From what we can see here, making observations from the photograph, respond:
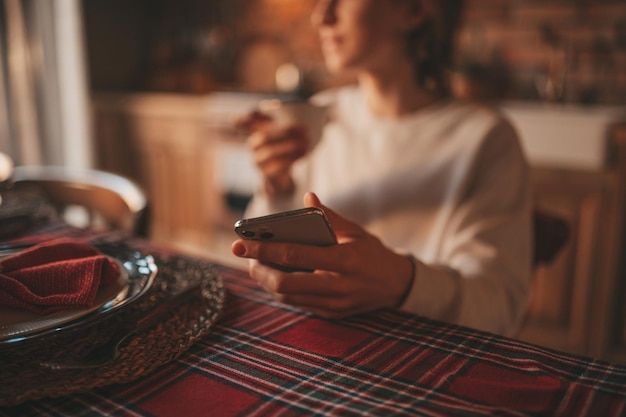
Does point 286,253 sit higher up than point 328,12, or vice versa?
point 328,12

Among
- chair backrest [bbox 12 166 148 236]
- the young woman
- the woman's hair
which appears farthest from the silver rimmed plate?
the woman's hair

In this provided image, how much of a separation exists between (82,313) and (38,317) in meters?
0.04

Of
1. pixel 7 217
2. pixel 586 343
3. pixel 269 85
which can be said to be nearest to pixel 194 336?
pixel 7 217

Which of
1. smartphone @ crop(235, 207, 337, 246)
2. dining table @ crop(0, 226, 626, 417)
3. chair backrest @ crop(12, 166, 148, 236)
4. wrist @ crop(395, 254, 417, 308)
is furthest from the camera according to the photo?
chair backrest @ crop(12, 166, 148, 236)

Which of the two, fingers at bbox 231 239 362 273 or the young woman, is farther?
the young woman

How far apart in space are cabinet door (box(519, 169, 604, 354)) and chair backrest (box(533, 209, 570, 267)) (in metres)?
0.89

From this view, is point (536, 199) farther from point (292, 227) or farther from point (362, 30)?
point (292, 227)

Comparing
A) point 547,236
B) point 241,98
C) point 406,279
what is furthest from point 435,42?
point 241,98

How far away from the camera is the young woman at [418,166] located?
876 mm

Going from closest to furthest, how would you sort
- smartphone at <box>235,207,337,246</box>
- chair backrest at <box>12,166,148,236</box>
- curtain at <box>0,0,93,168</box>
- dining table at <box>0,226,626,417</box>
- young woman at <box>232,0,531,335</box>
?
dining table at <box>0,226,626,417</box> < smartphone at <box>235,207,337,246</box> < young woman at <box>232,0,531,335</box> < chair backrest at <box>12,166,148,236</box> < curtain at <box>0,0,93,168</box>

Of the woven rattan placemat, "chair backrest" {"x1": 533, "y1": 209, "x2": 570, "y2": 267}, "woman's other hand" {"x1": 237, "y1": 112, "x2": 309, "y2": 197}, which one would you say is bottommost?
"chair backrest" {"x1": 533, "y1": 209, "x2": 570, "y2": 267}

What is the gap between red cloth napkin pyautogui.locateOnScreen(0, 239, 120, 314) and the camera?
1.77 ft

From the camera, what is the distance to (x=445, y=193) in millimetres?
1055

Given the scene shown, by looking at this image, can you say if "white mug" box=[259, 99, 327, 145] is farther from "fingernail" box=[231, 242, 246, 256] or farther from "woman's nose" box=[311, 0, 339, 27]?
"fingernail" box=[231, 242, 246, 256]
